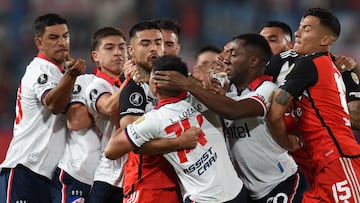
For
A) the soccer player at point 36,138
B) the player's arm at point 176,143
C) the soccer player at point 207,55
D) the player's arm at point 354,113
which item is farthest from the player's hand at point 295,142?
the soccer player at point 207,55

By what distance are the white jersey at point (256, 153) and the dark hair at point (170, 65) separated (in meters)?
0.60

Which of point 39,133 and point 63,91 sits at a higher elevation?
point 63,91

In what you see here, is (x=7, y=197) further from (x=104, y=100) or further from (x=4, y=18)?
(x=4, y=18)

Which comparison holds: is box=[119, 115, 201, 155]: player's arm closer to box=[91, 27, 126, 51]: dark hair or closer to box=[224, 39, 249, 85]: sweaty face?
box=[224, 39, 249, 85]: sweaty face

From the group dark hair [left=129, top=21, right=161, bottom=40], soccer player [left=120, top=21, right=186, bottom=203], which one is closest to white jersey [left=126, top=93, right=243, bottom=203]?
soccer player [left=120, top=21, right=186, bottom=203]

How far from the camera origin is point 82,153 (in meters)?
7.44

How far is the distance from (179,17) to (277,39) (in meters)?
7.15

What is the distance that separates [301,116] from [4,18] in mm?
9665

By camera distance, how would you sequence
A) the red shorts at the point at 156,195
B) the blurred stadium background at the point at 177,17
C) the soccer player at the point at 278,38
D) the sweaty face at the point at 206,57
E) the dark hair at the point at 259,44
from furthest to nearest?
1. the blurred stadium background at the point at 177,17
2. the sweaty face at the point at 206,57
3. the soccer player at the point at 278,38
4. the dark hair at the point at 259,44
5. the red shorts at the point at 156,195

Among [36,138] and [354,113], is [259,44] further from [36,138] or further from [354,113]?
[36,138]

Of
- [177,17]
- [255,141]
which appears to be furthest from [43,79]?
[177,17]

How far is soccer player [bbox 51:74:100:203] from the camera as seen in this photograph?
24.2ft

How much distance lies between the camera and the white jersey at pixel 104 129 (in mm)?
7207

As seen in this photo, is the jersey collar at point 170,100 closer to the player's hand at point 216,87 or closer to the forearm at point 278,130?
the player's hand at point 216,87
